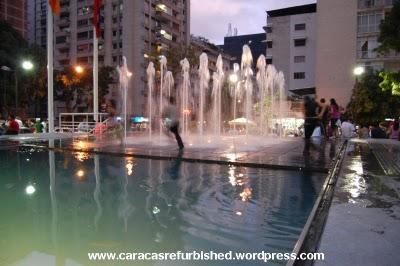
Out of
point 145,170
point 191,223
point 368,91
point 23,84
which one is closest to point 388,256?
point 191,223

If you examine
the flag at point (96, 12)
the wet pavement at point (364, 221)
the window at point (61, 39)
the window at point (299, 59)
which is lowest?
the wet pavement at point (364, 221)

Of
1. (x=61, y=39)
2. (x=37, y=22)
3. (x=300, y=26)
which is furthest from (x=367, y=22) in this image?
(x=37, y=22)

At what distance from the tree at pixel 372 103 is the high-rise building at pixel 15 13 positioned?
199ft

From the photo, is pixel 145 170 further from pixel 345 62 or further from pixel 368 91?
pixel 345 62

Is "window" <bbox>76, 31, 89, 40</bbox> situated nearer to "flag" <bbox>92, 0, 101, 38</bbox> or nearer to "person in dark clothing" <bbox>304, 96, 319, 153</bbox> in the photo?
"flag" <bbox>92, 0, 101, 38</bbox>

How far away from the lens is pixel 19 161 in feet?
31.6

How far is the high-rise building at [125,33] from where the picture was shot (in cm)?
6719

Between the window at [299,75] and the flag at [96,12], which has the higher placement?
the window at [299,75]

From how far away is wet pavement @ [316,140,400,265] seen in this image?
8.89ft

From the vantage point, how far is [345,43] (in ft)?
156

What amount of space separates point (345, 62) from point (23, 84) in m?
37.0

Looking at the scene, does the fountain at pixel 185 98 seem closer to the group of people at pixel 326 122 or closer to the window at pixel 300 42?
the group of people at pixel 326 122

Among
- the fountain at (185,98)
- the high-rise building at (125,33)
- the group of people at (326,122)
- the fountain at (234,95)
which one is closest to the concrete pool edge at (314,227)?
the group of people at (326,122)

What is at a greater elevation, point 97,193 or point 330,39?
point 330,39
